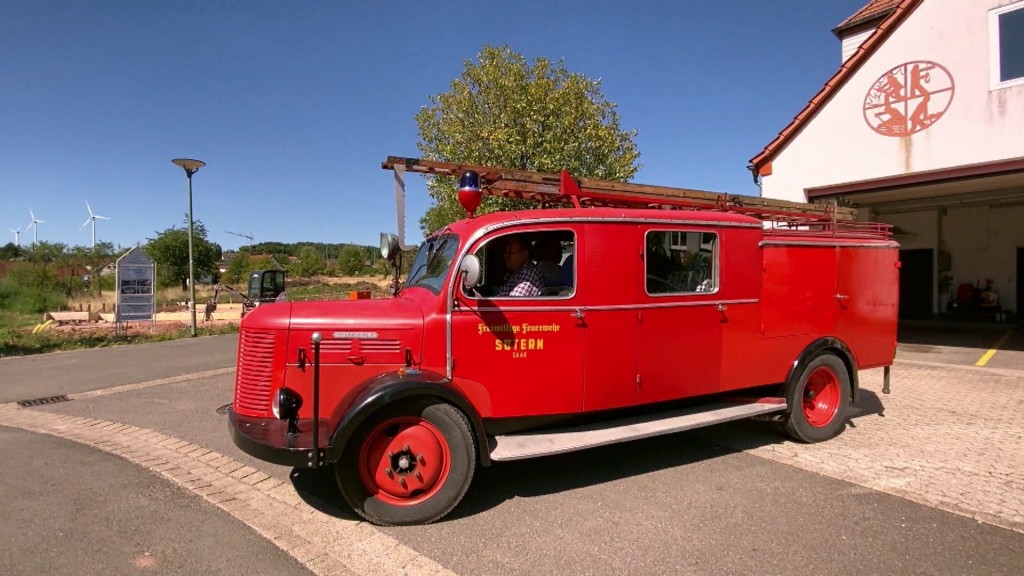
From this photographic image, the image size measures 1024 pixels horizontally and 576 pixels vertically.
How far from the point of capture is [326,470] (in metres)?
4.68

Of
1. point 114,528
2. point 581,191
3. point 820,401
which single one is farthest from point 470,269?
point 820,401

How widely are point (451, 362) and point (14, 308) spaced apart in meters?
31.2

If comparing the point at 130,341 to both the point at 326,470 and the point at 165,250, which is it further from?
the point at 165,250

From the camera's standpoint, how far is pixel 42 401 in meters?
7.31

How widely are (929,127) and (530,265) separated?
890 cm

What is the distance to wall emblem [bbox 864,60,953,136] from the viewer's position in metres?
9.16

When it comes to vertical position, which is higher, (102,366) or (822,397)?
(822,397)

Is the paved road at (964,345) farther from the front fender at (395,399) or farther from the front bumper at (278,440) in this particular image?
the front bumper at (278,440)

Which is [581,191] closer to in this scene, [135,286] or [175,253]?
[135,286]

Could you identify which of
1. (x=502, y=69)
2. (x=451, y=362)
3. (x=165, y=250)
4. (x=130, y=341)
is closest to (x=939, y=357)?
(x=451, y=362)

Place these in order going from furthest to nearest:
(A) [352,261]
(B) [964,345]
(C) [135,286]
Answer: (A) [352,261] → (C) [135,286] → (B) [964,345]

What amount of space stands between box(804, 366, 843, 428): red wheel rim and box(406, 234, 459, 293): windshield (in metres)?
3.81

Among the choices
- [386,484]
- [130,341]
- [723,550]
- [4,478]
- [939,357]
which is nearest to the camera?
[723,550]

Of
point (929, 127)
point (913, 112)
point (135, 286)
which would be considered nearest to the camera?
point (929, 127)
